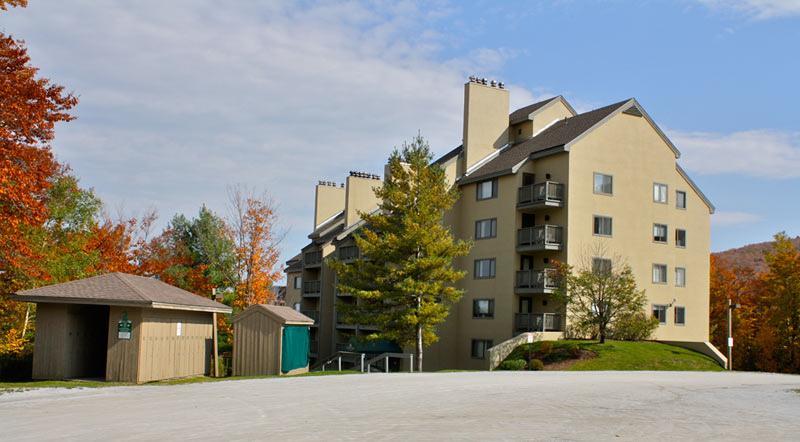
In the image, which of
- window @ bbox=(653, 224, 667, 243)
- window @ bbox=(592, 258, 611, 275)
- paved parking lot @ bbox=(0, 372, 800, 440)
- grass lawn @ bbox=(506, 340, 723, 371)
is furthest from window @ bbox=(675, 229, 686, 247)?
paved parking lot @ bbox=(0, 372, 800, 440)

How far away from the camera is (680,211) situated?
52.3 metres

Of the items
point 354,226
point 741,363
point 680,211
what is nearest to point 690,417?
point 680,211

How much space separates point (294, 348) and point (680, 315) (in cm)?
2693

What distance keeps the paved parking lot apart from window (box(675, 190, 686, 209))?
1106 inches

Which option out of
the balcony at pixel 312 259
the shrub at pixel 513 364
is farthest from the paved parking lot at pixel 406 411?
the balcony at pixel 312 259

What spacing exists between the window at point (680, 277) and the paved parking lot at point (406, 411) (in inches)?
1042

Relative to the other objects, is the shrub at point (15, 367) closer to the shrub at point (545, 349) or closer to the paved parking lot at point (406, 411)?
the paved parking lot at point (406, 411)

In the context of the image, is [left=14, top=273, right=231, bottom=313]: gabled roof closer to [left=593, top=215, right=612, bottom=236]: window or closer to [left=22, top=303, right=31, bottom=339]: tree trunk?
[left=22, top=303, right=31, bottom=339]: tree trunk

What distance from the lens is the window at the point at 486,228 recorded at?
50.3 meters

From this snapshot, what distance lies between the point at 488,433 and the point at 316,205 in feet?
203

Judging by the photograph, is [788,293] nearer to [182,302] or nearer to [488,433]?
[182,302]

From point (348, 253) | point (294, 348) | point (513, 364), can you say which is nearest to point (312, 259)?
point (348, 253)

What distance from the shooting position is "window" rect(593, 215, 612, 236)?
4822cm

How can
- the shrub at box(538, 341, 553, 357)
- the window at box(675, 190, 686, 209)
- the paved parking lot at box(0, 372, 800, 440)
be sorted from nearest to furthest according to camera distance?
the paved parking lot at box(0, 372, 800, 440) < the shrub at box(538, 341, 553, 357) < the window at box(675, 190, 686, 209)
